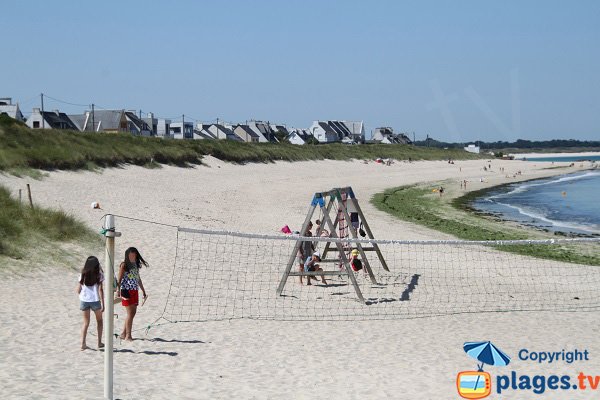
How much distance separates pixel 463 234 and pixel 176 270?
11.9 meters

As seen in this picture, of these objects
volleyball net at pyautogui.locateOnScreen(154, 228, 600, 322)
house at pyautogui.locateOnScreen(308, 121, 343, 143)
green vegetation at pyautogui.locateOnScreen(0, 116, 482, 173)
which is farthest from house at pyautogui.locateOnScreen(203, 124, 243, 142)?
volleyball net at pyautogui.locateOnScreen(154, 228, 600, 322)

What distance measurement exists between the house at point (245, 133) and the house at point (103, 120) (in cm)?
3170

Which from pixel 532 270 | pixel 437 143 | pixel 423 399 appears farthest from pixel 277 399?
pixel 437 143

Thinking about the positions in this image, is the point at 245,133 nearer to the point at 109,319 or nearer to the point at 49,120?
the point at 49,120

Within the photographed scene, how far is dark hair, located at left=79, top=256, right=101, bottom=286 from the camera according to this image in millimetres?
8359

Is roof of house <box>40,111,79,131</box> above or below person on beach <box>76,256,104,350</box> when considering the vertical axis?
above

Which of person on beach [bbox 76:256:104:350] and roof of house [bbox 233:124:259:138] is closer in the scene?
person on beach [bbox 76:256:104:350]

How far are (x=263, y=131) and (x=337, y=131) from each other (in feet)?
66.4

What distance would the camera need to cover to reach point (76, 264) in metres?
13.2

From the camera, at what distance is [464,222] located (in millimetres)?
27391

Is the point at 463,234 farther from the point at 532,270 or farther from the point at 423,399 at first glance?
the point at 423,399

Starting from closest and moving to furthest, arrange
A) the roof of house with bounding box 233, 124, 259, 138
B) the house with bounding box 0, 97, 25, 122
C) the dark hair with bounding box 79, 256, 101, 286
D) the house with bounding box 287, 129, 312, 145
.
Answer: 1. the dark hair with bounding box 79, 256, 101, 286
2. the house with bounding box 0, 97, 25, 122
3. the roof of house with bounding box 233, 124, 259, 138
4. the house with bounding box 287, 129, 312, 145

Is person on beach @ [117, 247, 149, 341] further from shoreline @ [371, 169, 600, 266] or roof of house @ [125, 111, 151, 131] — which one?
roof of house @ [125, 111, 151, 131]

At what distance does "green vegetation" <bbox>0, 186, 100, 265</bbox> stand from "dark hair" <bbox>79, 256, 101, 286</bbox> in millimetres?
4567
